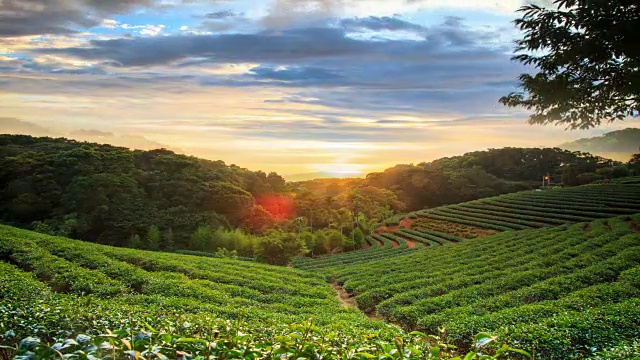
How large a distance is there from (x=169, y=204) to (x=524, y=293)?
138 ft

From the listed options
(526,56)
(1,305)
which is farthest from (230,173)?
(1,305)

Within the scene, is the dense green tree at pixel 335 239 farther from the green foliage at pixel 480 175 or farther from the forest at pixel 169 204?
the green foliage at pixel 480 175

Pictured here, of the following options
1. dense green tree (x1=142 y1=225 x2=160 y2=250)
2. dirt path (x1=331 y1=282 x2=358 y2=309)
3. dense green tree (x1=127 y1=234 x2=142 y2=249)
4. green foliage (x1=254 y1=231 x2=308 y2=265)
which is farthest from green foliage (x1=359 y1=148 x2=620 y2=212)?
dirt path (x1=331 y1=282 x2=358 y2=309)

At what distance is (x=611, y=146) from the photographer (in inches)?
3231

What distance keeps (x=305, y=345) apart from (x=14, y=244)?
18.8 metres

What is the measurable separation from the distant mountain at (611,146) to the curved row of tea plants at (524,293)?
5015cm

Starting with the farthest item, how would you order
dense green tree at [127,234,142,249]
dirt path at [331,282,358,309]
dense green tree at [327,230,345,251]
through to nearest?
1. dense green tree at [327,230,345,251]
2. dense green tree at [127,234,142,249]
3. dirt path at [331,282,358,309]

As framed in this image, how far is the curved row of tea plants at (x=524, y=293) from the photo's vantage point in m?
8.87

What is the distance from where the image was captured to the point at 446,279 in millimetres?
18109

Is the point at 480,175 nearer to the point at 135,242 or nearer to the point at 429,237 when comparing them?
the point at 429,237

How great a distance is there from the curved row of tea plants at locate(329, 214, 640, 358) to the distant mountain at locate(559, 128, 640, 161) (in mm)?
50151

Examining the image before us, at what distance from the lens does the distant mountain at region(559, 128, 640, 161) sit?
216 feet

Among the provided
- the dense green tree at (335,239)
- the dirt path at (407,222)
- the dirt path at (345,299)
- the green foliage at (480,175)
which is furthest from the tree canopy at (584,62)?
the green foliage at (480,175)

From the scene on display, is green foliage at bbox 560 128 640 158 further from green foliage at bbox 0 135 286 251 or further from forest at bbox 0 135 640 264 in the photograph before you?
green foliage at bbox 0 135 286 251
